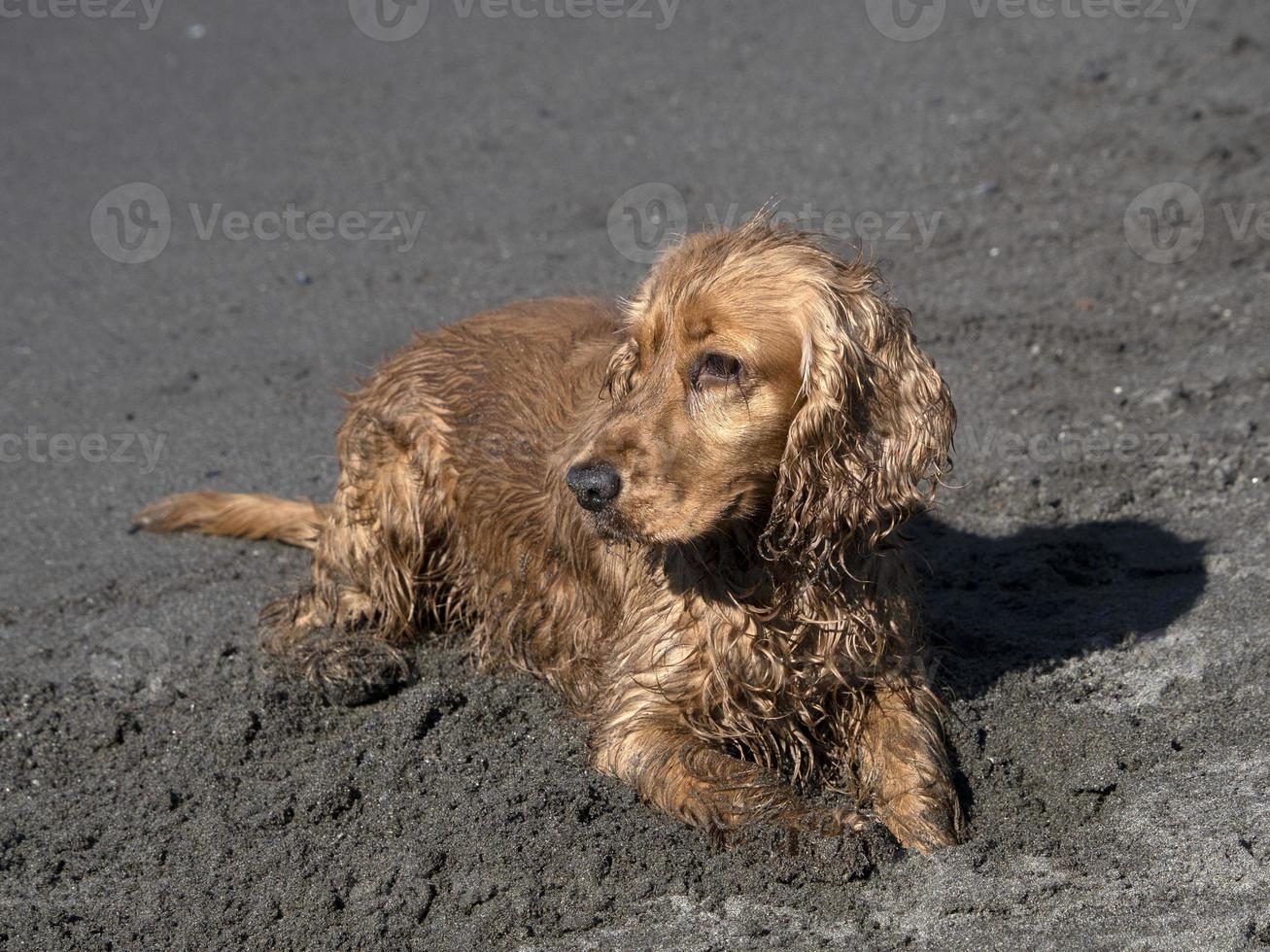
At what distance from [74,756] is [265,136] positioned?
22.1 feet

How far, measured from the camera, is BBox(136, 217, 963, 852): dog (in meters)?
3.74

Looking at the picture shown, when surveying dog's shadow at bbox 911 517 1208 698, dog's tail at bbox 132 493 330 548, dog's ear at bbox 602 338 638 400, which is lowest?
dog's shadow at bbox 911 517 1208 698

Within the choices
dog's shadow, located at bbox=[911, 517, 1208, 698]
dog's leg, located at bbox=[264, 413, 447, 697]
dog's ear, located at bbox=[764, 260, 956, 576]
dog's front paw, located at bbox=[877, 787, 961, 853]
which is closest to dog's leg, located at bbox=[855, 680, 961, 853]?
dog's front paw, located at bbox=[877, 787, 961, 853]

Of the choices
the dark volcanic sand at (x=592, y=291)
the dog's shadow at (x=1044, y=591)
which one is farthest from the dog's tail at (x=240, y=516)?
the dog's shadow at (x=1044, y=591)

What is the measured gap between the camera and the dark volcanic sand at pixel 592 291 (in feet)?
12.7

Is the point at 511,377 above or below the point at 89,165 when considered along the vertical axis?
below

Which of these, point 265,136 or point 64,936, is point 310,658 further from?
point 265,136

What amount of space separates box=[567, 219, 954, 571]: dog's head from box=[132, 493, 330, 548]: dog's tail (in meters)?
2.49

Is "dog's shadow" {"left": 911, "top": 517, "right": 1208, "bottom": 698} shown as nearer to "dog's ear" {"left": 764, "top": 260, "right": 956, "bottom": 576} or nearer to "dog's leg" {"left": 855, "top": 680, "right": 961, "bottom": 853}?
"dog's leg" {"left": 855, "top": 680, "right": 961, "bottom": 853}

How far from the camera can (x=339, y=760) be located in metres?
4.55

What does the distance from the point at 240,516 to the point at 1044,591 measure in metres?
3.35

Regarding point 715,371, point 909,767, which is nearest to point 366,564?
point 715,371

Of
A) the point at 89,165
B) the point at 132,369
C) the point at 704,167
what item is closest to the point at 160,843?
the point at 132,369

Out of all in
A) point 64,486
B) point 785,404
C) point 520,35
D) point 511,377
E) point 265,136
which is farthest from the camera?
point 520,35
